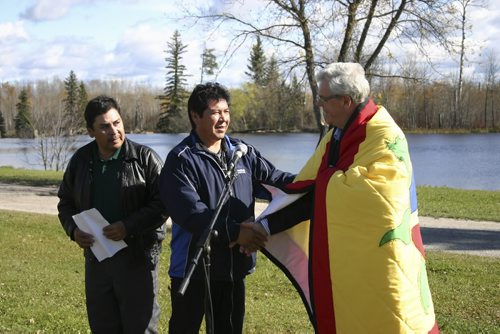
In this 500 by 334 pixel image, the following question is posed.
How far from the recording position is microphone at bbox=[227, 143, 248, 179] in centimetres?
341

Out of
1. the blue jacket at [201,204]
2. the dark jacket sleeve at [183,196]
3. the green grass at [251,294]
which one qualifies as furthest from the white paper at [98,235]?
the green grass at [251,294]

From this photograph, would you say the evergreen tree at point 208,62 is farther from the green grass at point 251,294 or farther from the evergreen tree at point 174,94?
the evergreen tree at point 174,94

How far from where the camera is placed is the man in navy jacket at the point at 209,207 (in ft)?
11.5

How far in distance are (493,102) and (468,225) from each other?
69026 millimetres

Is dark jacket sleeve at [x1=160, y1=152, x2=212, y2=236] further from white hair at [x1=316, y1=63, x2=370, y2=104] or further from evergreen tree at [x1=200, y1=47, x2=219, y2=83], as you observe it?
evergreen tree at [x1=200, y1=47, x2=219, y2=83]

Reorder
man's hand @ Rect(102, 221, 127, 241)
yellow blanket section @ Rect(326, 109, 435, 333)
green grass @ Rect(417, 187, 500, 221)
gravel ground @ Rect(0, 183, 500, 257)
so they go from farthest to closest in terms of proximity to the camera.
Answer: green grass @ Rect(417, 187, 500, 221) → gravel ground @ Rect(0, 183, 500, 257) → man's hand @ Rect(102, 221, 127, 241) → yellow blanket section @ Rect(326, 109, 435, 333)

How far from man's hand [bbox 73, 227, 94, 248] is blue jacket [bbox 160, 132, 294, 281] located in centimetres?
62

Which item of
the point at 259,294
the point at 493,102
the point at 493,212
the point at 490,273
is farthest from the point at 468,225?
the point at 493,102

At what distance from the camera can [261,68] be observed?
17953mm

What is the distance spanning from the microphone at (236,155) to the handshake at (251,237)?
1.10 ft

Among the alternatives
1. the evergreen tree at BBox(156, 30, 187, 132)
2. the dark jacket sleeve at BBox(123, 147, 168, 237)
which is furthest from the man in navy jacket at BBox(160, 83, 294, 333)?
the evergreen tree at BBox(156, 30, 187, 132)

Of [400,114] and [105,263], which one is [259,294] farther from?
[400,114]

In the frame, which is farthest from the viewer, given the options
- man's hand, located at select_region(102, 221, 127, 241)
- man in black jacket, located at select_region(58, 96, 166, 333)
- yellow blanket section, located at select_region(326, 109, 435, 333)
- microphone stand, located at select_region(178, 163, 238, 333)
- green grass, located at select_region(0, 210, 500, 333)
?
green grass, located at select_region(0, 210, 500, 333)

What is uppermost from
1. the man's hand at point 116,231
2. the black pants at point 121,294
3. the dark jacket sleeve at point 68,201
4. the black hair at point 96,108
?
the black hair at point 96,108
